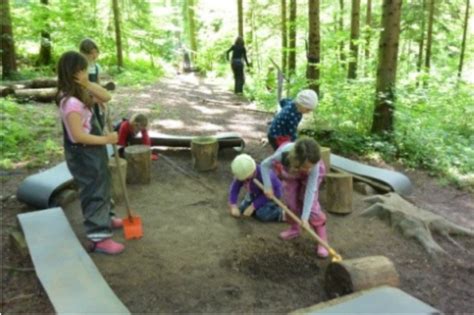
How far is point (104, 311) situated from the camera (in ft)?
10.1

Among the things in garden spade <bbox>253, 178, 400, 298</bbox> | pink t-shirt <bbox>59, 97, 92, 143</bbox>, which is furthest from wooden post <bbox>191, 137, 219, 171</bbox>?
garden spade <bbox>253, 178, 400, 298</bbox>

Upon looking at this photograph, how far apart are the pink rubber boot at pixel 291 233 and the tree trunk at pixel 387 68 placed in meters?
3.98

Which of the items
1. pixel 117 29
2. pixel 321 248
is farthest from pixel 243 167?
pixel 117 29

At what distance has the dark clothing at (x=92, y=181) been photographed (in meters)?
3.99

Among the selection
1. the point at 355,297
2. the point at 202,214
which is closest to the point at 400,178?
the point at 202,214

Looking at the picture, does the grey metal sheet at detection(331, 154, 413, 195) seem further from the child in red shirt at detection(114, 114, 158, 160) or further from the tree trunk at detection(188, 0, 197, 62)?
the tree trunk at detection(188, 0, 197, 62)

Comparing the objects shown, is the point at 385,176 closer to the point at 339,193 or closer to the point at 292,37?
the point at 339,193

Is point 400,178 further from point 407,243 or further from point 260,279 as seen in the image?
point 260,279

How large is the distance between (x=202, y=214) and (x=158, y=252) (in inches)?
42.9

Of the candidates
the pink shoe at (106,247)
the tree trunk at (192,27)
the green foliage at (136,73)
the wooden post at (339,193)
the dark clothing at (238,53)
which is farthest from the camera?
the tree trunk at (192,27)

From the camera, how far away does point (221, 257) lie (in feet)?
14.3

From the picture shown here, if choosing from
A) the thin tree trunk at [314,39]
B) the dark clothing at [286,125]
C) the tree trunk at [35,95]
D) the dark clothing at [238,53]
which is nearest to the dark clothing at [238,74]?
the dark clothing at [238,53]

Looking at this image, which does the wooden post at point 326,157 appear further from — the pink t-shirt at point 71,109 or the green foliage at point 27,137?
the green foliage at point 27,137

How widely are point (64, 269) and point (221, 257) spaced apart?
1472 mm
